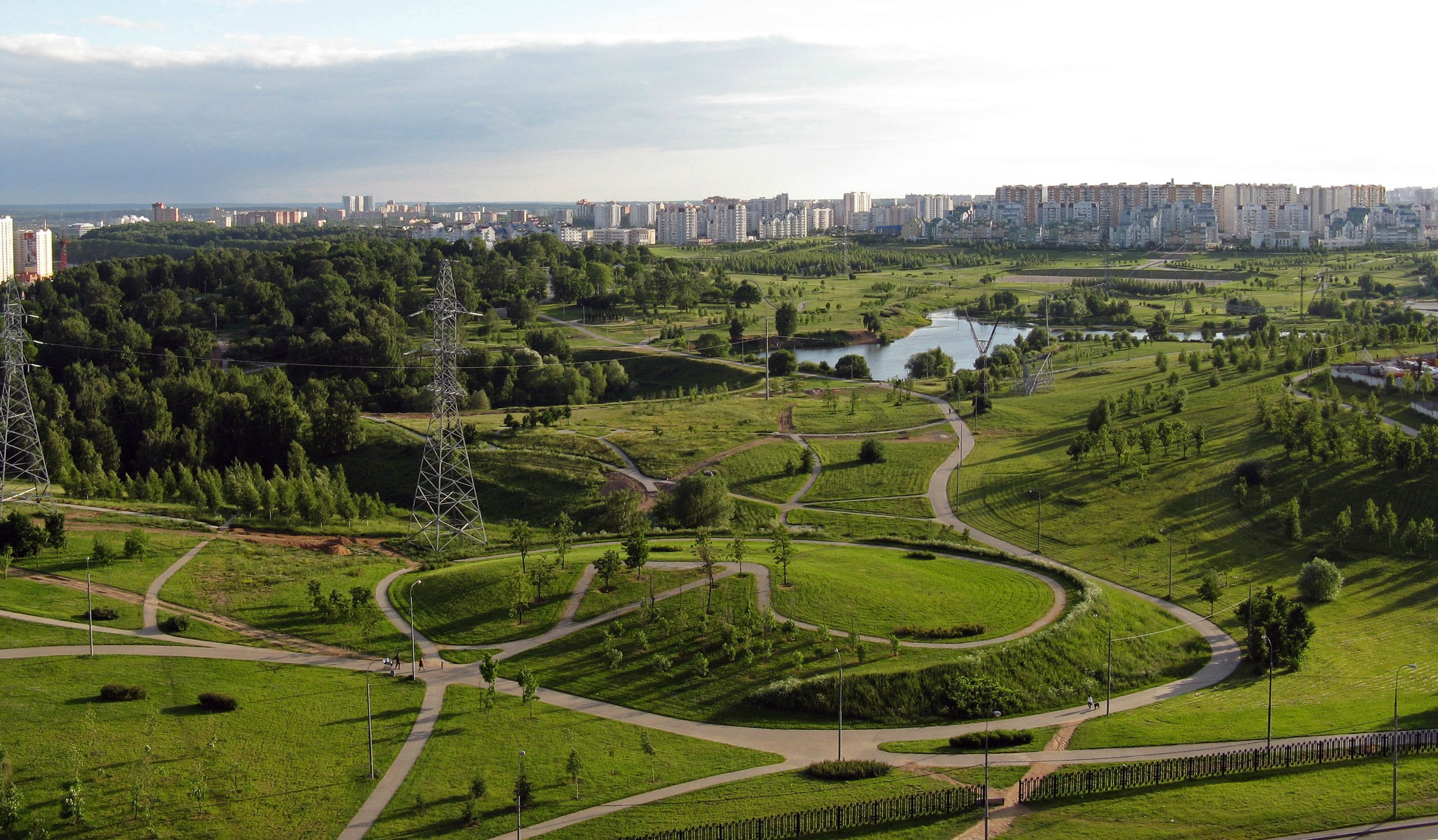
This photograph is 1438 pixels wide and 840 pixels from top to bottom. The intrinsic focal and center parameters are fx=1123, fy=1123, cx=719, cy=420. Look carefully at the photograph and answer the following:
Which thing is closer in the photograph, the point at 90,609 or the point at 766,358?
the point at 90,609

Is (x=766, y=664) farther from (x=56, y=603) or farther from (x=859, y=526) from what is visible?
(x=56, y=603)

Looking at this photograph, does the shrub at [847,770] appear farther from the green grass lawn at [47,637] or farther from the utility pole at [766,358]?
the utility pole at [766,358]

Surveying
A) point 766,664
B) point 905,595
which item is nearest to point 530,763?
point 766,664

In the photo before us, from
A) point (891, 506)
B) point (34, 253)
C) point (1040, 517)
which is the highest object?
point (34, 253)

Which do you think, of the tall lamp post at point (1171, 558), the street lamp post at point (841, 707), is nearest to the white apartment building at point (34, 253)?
the tall lamp post at point (1171, 558)

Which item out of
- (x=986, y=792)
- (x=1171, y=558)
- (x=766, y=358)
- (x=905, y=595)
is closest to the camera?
(x=986, y=792)

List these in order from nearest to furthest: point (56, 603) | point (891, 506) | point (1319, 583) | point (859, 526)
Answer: point (56, 603) → point (1319, 583) → point (859, 526) → point (891, 506)

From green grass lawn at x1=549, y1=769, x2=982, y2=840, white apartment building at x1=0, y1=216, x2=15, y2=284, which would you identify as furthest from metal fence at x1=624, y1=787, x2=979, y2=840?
white apartment building at x1=0, y1=216, x2=15, y2=284
